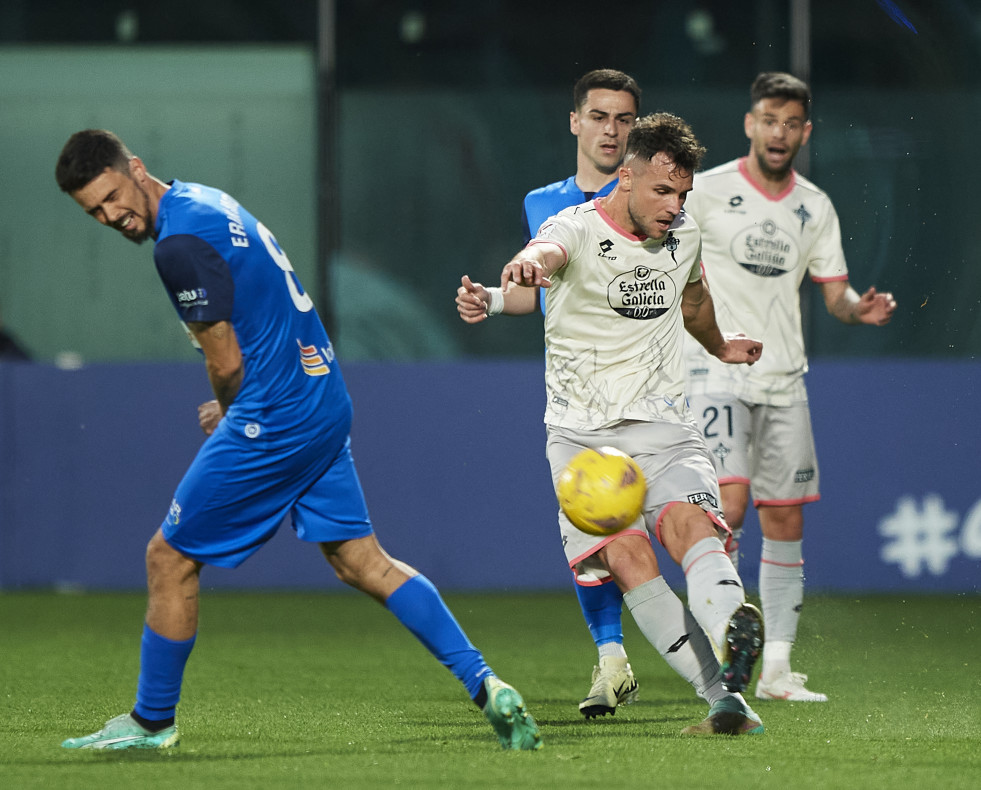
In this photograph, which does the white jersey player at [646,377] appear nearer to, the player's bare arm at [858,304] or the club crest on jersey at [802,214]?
the player's bare arm at [858,304]

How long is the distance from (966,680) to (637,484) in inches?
74.5

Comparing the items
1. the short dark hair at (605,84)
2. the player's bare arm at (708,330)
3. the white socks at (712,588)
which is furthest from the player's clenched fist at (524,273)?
the short dark hair at (605,84)

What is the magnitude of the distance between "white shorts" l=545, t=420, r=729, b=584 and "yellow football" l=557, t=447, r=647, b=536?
0.05 meters

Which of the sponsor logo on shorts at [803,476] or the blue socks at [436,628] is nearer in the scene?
the blue socks at [436,628]


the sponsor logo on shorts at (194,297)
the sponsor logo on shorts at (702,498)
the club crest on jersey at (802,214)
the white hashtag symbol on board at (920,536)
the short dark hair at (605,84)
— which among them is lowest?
A: the white hashtag symbol on board at (920,536)

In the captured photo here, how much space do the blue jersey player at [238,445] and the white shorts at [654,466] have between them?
0.56 meters

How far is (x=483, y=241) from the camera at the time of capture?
451 inches

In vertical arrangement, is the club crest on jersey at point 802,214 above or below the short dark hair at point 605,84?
below

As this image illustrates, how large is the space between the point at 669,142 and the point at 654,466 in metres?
0.93

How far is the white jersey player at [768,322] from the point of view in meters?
6.22

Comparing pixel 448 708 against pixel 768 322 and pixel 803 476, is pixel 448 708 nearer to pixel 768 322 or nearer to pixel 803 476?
pixel 803 476

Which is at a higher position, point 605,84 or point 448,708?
point 605,84

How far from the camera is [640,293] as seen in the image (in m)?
4.93

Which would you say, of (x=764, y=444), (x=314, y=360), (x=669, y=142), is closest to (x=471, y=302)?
(x=314, y=360)
